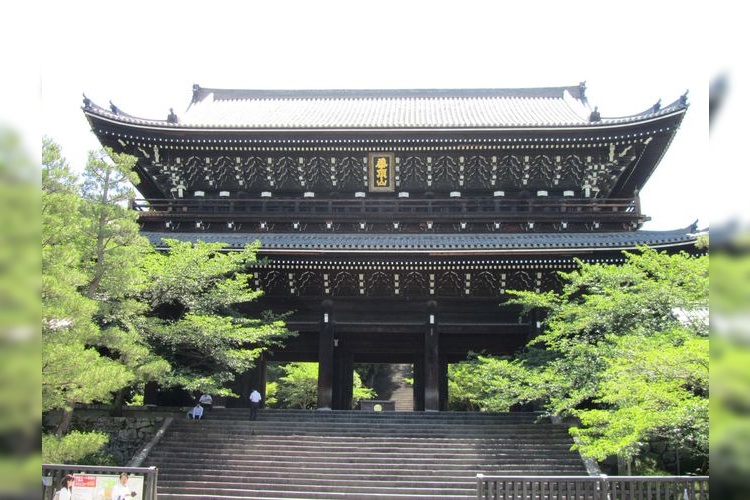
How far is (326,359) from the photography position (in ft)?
60.7

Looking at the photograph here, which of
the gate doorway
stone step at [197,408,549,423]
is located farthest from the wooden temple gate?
the gate doorway

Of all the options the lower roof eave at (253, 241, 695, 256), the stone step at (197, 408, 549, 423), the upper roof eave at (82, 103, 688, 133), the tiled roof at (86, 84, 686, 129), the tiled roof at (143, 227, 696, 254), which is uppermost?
the tiled roof at (86, 84, 686, 129)

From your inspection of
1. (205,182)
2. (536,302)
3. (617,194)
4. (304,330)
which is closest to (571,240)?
(536,302)

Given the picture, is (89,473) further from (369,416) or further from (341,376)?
(341,376)

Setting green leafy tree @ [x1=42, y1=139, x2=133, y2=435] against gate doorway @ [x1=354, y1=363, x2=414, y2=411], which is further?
gate doorway @ [x1=354, y1=363, x2=414, y2=411]

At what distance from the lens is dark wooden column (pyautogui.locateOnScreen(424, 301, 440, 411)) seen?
1781 cm

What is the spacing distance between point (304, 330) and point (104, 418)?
20.2 feet

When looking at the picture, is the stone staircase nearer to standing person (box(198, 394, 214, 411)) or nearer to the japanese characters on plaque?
standing person (box(198, 394, 214, 411))

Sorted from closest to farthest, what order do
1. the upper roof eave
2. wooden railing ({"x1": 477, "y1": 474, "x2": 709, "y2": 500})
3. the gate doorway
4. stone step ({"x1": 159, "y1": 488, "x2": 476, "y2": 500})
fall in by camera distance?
1. wooden railing ({"x1": 477, "y1": 474, "x2": 709, "y2": 500})
2. stone step ({"x1": 159, "y1": 488, "x2": 476, "y2": 500})
3. the upper roof eave
4. the gate doorway

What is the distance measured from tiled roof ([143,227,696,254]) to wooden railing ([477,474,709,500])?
787 cm

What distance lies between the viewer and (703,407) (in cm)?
997

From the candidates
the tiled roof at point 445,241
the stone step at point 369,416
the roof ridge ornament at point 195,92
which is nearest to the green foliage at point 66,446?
the stone step at point 369,416

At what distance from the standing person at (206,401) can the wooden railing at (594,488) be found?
950cm

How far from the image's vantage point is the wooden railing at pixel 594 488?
10.0 metres
